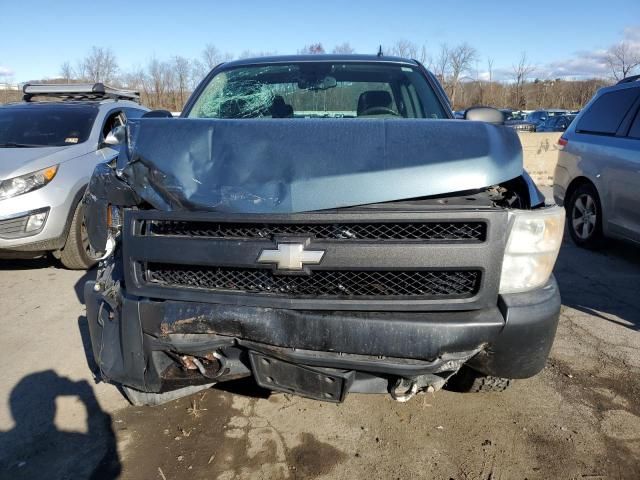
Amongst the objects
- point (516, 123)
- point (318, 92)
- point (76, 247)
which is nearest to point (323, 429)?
point (318, 92)

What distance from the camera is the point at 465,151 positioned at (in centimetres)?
200

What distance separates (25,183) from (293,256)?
3.82 m

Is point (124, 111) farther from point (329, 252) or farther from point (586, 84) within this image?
point (586, 84)

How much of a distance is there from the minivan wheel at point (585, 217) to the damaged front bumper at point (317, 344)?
13.6 ft

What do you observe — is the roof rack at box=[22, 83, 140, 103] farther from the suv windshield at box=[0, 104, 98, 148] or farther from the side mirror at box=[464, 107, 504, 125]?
the side mirror at box=[464, 107, 504, 125]

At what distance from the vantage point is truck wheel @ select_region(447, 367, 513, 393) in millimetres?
2568

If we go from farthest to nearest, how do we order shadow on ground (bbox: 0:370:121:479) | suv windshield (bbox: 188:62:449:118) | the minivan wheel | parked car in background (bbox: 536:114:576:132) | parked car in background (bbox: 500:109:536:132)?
parked car in background (bbox: 536:114:576:132)
the minivan wheel
suv windshield (bbox: 188:62:449:118)
parked car in background (bbox: 500:109:536:132)
shadow on ground (bbox: 0:370:121:479)

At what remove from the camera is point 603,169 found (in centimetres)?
538

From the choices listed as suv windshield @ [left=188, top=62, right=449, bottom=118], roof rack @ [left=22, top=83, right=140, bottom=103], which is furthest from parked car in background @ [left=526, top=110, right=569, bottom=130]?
suv windshield @ [left=188, top=62, right=449, bottom=118]

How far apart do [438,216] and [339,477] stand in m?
1.25

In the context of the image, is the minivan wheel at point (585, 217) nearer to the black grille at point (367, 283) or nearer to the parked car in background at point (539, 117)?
the black grille at point (367, 283)

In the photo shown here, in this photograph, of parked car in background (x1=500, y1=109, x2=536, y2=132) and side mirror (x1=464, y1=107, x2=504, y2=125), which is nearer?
side mirror (x1=464, y1=107, x2=504, y2=125)

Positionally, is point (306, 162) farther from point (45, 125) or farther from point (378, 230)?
point (45, 125)

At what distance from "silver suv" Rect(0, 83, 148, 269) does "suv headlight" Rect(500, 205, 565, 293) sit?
3.73m
